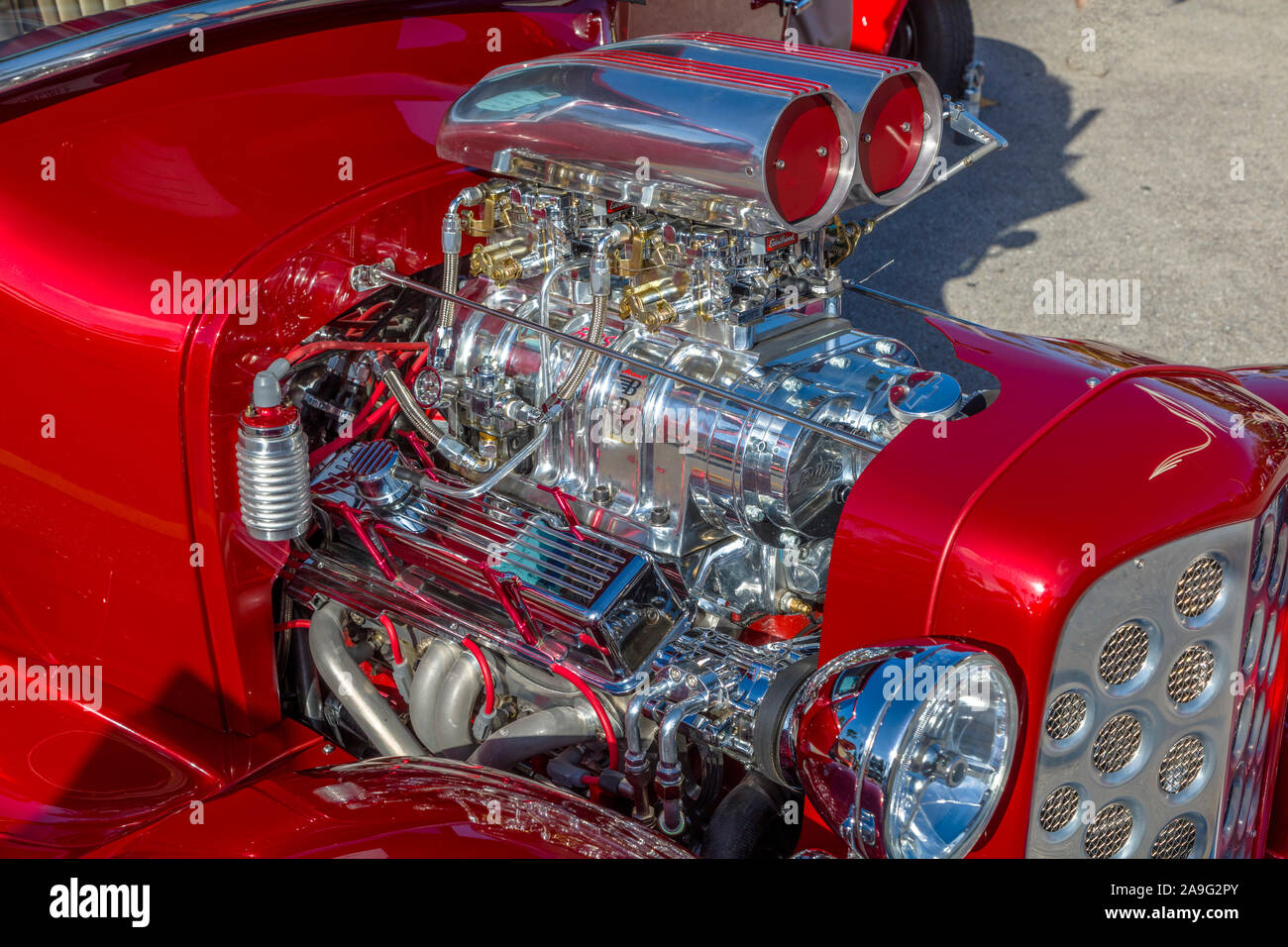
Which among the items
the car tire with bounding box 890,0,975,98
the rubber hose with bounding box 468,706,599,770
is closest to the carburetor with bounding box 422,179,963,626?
the rubber hose with bounding box 468,706,599,770

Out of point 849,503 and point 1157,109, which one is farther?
point 1157,109

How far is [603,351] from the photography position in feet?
7.00

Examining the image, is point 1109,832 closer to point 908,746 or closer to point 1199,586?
point 1199,586

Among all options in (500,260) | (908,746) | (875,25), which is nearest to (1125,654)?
(908,746)

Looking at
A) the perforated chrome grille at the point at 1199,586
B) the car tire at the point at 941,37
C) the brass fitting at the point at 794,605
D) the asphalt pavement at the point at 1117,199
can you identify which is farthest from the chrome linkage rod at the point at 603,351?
the car tire at the point at 941,37

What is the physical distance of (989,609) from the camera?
1.71 metres

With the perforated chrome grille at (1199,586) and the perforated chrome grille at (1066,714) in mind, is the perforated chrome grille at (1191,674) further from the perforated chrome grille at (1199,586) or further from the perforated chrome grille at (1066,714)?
the perforated chrome grille at (1066,714)

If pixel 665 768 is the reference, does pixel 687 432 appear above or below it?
above

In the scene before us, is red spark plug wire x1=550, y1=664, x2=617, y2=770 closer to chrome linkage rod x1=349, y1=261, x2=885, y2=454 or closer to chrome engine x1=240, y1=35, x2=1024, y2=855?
chrome engine x1=240, y1=35, x2=1024, y2=855

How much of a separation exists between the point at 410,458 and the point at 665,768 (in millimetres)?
826

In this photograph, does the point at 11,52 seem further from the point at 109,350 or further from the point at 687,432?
the point at 687,432

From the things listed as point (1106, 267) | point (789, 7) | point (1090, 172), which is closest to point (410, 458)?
point (789, 7)

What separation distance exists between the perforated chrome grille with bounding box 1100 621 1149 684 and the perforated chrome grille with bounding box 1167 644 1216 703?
0.08 m

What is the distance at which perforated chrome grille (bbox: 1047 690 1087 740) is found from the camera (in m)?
1.74
